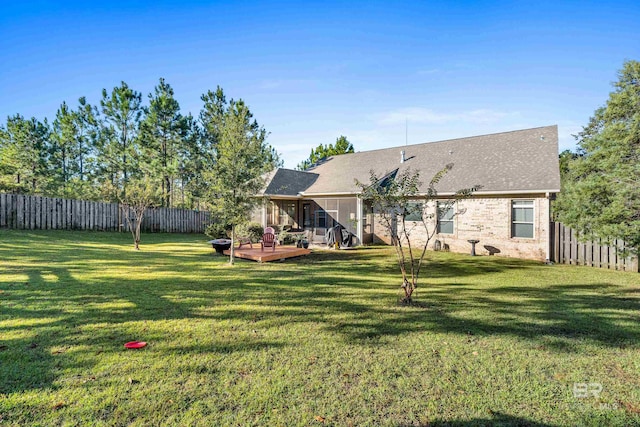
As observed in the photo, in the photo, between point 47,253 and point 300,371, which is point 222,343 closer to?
point 300,371

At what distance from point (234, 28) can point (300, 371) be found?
1202cm

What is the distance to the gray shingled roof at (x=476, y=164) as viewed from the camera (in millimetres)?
12636

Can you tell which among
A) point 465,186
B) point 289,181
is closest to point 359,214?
point 465,186

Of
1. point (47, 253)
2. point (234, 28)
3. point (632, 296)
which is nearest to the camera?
point (632, 296)

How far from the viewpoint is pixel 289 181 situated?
18562 mm

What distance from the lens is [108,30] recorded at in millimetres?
11438

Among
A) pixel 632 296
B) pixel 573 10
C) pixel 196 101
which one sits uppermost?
pixel 196 101

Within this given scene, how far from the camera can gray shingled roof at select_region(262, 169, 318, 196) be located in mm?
17375

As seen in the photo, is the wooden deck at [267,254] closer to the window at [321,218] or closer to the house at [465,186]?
the house at [465,186]

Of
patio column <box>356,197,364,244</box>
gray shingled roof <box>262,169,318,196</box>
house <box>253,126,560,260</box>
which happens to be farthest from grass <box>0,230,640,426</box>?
gray shingled roof <box>262,169,318,196</box>

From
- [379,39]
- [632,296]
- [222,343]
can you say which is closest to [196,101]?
[379,39]

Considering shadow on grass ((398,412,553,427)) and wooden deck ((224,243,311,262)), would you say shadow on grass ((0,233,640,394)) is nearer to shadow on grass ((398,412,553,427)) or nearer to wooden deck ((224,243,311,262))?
wooden deck ((224,243,311,262))

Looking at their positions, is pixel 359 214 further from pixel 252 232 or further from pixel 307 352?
pixel 307 352

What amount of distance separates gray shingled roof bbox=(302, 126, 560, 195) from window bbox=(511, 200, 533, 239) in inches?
25.9
